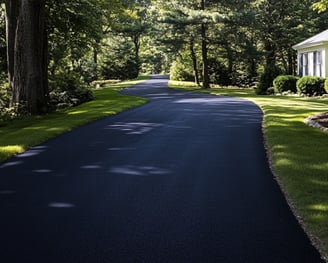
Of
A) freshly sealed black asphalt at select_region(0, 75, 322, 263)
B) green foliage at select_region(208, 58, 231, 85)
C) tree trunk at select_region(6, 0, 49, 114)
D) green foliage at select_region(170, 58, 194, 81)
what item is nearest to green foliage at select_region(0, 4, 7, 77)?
tree trunk at select_region(6, 0, 49, 114)

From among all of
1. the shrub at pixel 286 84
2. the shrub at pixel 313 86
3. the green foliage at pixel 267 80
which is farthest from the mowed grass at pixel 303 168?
the green foliage at pixel 267 80

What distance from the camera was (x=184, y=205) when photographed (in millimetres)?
5645

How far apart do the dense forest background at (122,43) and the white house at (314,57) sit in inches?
73.7

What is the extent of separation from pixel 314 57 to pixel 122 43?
119ft

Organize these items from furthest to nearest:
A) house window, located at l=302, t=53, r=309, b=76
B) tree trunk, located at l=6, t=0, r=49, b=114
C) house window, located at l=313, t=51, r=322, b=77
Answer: house window, located at l=302, t=53, r=309, b=76, house window, located at l=313, t=51, r=322, b=77, tree trunk, located at l=6, t=0, r=49, b=114

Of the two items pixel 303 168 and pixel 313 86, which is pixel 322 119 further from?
pixel 313 86

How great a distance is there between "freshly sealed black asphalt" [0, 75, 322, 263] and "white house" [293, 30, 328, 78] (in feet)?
66.0

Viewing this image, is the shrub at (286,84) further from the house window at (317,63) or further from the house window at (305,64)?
the house window at (305,64)

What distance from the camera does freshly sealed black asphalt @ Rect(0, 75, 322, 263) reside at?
4.24 metres

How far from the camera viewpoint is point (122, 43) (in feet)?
202

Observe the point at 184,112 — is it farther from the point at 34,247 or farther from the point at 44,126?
the point at 34,247

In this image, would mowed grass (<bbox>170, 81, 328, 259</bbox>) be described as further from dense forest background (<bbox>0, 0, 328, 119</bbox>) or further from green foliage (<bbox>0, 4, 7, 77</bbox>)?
green foliage (<bbox>0, 4, 7, 77</bbox>)

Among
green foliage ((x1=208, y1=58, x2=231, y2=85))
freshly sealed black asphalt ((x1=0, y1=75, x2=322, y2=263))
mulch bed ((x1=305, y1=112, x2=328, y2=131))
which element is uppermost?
green foliage ((x1=208, y1=58, x2=231, y2=85))

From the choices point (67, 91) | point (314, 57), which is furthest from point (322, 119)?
point (314, 57)
